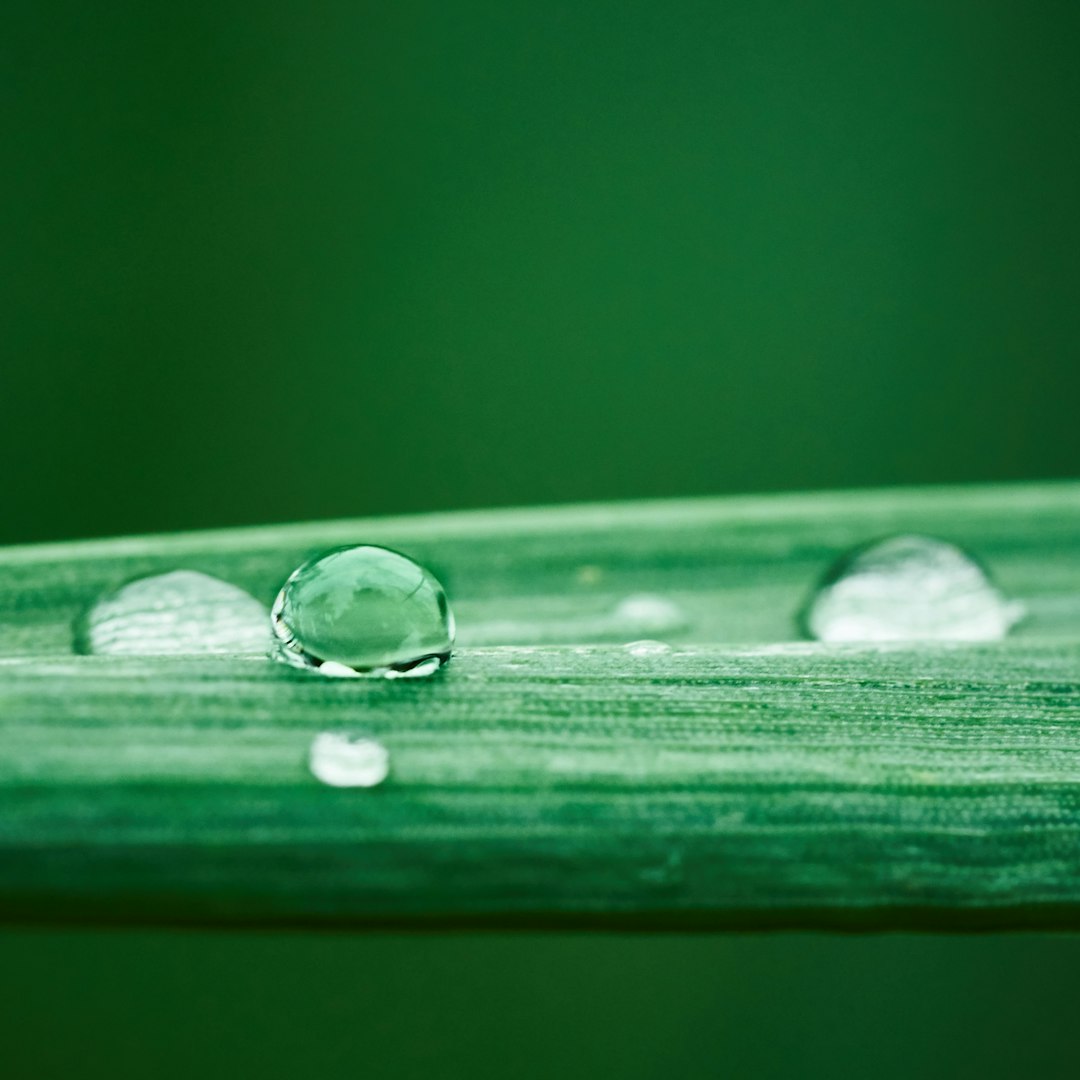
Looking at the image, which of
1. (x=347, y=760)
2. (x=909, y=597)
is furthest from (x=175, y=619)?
(x=909, y=597)

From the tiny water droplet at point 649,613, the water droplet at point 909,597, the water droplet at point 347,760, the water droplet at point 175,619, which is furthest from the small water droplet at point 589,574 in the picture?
the water droplet at point 347,760

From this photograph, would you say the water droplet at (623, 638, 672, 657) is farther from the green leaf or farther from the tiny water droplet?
the tiny water droplet

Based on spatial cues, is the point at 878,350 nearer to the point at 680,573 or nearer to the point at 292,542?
the point at 680,573

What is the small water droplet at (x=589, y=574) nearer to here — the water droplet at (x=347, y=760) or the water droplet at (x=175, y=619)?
the water droplet at (x=175, y=619)

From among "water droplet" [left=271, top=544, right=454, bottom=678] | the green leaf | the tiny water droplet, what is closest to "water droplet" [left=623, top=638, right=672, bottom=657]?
the green leaf

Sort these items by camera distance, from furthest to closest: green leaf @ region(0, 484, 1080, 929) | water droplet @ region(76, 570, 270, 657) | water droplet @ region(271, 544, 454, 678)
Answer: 1. water droplet @ region(76, 570, 270, 657)
2. water droplet @ region(271, 544, 454, 678)
3. green leaf @ region(0, 484, 1080, 929)

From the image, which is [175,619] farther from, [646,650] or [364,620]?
[646,650]
